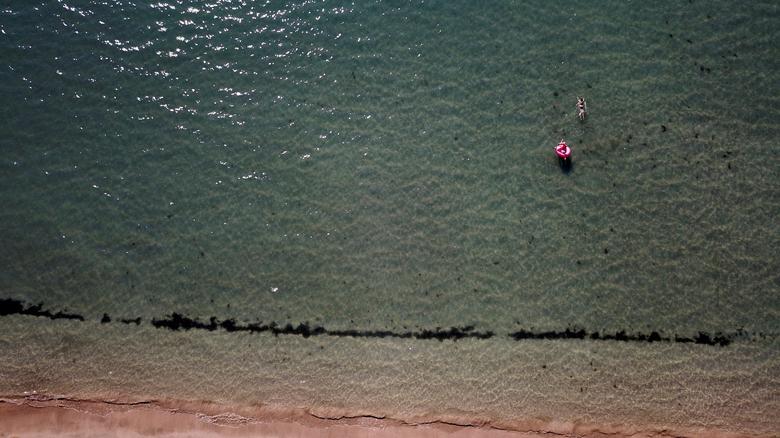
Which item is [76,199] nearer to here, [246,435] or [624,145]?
[246,435]

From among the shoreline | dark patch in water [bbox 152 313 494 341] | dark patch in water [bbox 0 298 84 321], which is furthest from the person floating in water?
dark patch in water [bbox 0 298 84 321]

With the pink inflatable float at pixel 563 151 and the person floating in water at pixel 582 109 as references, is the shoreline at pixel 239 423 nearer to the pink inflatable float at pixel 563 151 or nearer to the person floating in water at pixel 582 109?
the pink inflatable float at pixel 563 151

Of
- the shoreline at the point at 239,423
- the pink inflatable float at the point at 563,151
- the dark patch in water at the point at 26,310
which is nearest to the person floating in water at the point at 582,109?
the pink inflatable float at the point at 563,151

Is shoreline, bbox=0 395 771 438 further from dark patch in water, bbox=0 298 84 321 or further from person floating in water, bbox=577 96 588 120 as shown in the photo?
person floating in water, bbox=577 96 588 120

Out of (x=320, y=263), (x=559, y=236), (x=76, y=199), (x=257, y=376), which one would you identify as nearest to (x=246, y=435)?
(x=257, y=376)

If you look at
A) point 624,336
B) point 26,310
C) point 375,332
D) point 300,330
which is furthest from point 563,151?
point 26,310

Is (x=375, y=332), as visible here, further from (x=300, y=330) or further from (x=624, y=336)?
(x=624, y=336)

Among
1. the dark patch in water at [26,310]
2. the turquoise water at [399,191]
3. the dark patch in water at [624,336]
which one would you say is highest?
the turquoise water at [399,191]
